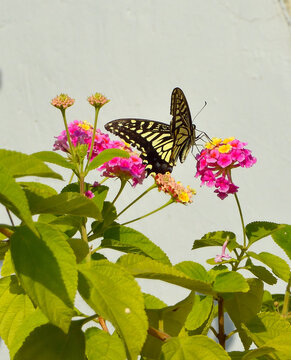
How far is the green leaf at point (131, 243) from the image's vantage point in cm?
86

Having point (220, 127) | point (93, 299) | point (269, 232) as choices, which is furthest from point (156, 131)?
point (93, 299)

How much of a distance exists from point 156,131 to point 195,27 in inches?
20.8

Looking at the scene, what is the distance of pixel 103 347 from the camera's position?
721 millimetres

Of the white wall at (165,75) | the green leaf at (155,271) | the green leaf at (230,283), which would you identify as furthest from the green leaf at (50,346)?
the white wall at (165,75)

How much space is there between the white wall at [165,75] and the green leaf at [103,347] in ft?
4.13

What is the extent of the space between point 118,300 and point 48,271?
0.09m

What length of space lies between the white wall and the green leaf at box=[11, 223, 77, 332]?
55.9 inches

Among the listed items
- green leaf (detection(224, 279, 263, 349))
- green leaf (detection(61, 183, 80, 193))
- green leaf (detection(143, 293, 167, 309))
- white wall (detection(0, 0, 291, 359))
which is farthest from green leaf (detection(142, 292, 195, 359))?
white wall (detection(0, 0, 291, 359))

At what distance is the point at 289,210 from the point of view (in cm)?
210

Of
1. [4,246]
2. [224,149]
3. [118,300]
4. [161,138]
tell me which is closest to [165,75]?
[161,138]

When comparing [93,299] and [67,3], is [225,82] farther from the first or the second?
[93,299]

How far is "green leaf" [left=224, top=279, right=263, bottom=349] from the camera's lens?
37.4 inches

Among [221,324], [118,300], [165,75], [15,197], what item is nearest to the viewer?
[15,197]

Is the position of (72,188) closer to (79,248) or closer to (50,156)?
(50,156)
